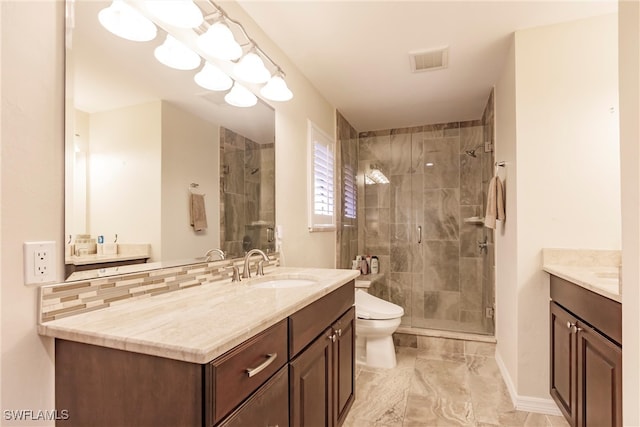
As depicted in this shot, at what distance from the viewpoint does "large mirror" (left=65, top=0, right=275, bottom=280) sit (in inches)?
41.6

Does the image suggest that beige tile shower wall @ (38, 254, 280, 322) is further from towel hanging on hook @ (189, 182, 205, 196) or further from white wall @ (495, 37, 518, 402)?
white wall @ (495, 37, 518, 402)

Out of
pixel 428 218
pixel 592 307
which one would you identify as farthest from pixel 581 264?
pixel 428 218

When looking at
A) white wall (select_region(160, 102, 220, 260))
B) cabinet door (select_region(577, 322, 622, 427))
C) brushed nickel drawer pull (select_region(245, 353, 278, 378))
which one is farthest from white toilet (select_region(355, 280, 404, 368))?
brushed nickel drawer pull (select_region(245, 353, 278, 378))

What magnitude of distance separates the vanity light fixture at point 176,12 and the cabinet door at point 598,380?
82.8 inches

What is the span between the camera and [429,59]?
2.46 m

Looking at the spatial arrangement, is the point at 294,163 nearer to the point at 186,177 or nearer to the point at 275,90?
the point at 275,90

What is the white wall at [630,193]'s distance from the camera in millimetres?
747

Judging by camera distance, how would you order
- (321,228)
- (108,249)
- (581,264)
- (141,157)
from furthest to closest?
1. (321,228)
2. (581,264)
3. (141,157)
4. (108,249)

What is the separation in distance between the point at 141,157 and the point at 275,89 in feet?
3.15

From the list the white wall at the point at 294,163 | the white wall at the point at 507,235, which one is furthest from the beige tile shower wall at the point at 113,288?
the white wall at the point at 507,235

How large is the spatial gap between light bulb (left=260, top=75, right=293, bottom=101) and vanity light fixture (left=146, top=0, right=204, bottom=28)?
0.64 metres

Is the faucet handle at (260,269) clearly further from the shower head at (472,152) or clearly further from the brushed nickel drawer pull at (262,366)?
the shower head at (472,152)

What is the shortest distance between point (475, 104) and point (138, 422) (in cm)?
357

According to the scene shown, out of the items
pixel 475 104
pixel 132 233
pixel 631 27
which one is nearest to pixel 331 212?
pixel 475 104
